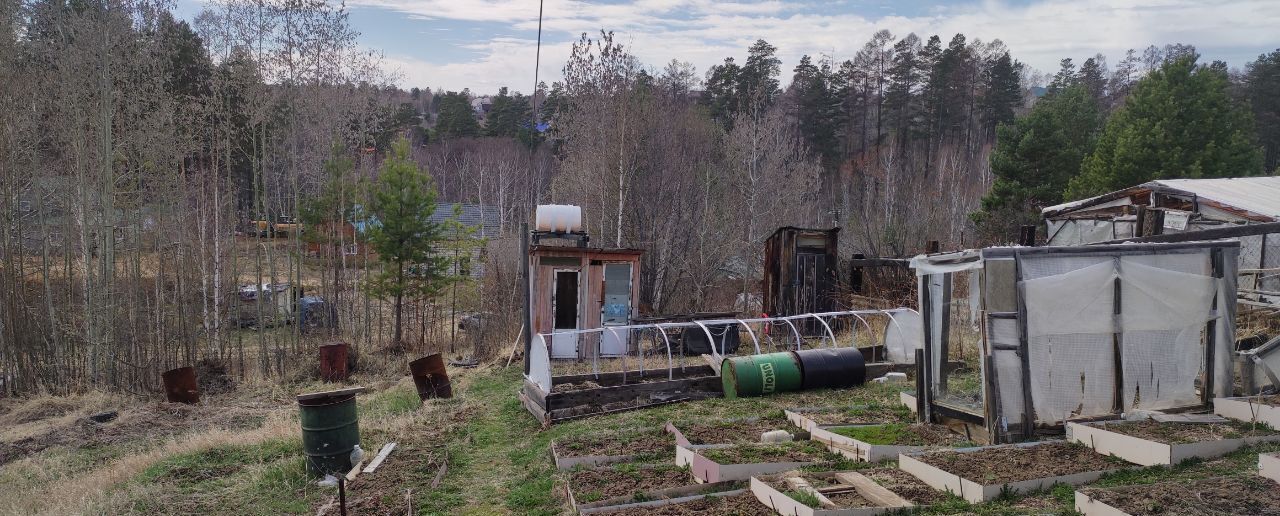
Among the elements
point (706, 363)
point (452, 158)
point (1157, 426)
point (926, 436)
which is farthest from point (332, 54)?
point (452, 158)

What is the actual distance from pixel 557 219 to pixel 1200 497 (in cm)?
1219

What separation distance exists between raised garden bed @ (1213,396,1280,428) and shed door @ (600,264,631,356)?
951 centimetres

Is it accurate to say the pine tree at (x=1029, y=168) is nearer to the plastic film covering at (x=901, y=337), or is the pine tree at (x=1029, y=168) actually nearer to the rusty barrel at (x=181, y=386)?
the plastic film covering at (x=901, y=337)

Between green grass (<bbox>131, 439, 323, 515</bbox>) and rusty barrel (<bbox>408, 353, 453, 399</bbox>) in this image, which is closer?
green grass (<bbox>131, 439, 323, 515</bbox>)

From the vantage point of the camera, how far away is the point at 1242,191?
1340 cm

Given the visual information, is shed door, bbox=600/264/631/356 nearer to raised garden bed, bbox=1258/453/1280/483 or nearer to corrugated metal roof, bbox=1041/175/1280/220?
corrugated metal roof, bbox=1041/175/1280/220

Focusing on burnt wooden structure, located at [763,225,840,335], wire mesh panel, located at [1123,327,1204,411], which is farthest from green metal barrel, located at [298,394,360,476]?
burnt wooden structure, located at [763,225,840,335]

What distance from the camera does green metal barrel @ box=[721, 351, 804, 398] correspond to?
371 inches

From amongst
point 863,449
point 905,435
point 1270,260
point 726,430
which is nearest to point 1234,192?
point 1270,260

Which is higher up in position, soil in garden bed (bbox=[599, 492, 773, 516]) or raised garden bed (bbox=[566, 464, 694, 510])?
soil in garden bed (bbox=[599, 492, 773, 516])

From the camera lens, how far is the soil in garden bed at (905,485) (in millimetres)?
4887

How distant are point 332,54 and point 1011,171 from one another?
2071cm

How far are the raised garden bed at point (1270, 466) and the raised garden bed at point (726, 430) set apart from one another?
366cm

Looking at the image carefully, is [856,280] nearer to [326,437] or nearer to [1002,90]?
[326,437]
